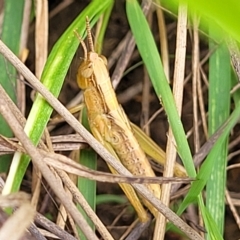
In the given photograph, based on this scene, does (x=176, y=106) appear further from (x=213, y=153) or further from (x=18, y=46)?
(x=18, y=46)

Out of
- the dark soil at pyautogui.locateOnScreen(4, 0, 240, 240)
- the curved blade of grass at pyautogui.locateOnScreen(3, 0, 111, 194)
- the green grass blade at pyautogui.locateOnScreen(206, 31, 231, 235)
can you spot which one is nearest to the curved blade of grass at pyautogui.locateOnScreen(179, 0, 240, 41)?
the curved blade of grass at pyautogui.locateOnScreen(3, 0, 111, 194)

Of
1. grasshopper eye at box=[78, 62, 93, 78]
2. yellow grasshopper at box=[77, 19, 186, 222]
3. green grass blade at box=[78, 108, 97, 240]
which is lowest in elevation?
green grass blade at box=[78, 108, 97, 240]

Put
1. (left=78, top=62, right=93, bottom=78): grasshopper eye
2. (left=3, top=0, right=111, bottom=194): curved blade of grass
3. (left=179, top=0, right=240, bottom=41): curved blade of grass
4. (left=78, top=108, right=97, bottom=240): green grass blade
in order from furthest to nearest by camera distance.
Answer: (left=78, top=62, right=93, bottom=78): grasshopper eye → (left=78, top=108, right=97, bottom=240): green grass blade → (left=3, top=0, right=111, bottom=194): curved blade of grass → (left=179, top=0, right=240, bottom=41): curved blade of grass

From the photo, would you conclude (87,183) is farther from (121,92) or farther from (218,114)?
(121,92)

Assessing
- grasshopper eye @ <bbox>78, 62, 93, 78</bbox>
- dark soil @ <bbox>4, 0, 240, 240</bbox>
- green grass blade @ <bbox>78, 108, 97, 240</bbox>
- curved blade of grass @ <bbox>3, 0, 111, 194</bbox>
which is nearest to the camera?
curved blade of grass @ <bbox>3, 0, 111, 194</bbox>

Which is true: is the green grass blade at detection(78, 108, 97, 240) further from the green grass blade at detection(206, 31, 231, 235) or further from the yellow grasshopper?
the green grass blade at detection(206, 31, 231, 235)

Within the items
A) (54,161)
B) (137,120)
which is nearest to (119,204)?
(137,120)

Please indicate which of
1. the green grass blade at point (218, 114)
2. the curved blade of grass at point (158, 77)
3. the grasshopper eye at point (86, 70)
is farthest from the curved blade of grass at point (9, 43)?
the green grass blade at point (218, 114)
